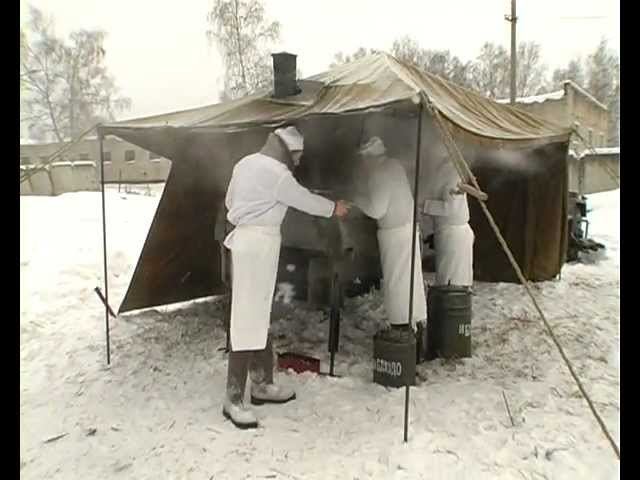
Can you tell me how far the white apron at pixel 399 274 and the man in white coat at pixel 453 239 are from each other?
31.5 inches

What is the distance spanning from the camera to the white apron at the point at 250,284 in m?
3.64

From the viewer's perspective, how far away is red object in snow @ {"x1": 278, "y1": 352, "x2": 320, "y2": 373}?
4.46m

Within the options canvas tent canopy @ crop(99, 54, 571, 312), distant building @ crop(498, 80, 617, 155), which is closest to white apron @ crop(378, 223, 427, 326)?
canvas tent canopy @ crop(99, 54, 571, 312)

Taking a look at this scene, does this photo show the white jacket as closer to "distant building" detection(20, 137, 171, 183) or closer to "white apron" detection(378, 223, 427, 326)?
"white apron" detection(378, 223, 427, 326)

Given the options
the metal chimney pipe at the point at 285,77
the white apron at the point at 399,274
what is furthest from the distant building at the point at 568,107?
the white apron at the point at 399,274

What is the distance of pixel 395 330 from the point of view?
4.25m

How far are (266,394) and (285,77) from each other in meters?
2.51

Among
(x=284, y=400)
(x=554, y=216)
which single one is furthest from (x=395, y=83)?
(x=554, y=216)

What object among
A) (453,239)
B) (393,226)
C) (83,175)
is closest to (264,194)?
(393,226)

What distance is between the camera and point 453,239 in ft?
16.7

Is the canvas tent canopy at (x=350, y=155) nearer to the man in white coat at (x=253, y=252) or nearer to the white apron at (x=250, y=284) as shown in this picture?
the man in white coat at (x=253, y=252)

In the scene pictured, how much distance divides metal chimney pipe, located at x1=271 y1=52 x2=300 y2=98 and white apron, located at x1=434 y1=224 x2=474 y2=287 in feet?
5.84

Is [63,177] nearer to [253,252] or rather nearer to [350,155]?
[350,155]
